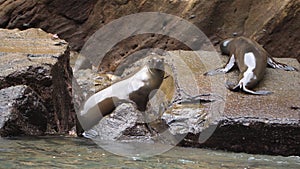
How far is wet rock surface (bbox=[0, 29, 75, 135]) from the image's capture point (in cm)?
524

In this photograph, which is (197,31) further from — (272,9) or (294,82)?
(294,82)

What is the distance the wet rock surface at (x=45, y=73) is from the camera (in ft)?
17.2

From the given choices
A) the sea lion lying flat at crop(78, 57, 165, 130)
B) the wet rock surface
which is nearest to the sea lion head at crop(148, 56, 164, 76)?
the sea lion lying flat at crop(78, 57, 165, 130)

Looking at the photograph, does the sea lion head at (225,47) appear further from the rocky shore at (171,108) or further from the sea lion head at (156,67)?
the sea lion head at (156,67)

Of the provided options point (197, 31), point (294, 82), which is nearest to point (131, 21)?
point (197, 31)

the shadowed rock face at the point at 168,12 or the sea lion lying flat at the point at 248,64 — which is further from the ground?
the shadowed rock face at the point at 168,12

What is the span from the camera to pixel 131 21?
32.7 feet

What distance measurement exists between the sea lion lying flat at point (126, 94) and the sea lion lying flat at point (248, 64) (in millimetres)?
633

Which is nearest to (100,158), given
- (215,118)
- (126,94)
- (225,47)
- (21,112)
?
(21,112)

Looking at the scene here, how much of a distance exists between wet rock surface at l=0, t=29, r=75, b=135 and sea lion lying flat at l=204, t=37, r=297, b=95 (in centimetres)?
166

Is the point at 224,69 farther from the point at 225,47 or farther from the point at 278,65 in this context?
the point at 225,47

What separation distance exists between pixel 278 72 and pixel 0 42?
10.9 feet

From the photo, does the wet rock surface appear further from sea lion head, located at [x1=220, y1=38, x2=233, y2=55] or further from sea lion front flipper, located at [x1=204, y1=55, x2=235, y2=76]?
sea lion head, located at [x1=220, y1=38, x2=233, y2=55]

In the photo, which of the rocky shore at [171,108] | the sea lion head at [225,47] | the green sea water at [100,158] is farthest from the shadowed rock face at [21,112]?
the sea lion head at [225,47]
